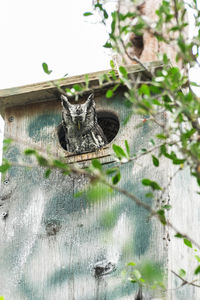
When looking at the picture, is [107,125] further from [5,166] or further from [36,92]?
[5,166]

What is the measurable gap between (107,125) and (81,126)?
0.54 metres

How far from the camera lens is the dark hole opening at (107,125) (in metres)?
6.38

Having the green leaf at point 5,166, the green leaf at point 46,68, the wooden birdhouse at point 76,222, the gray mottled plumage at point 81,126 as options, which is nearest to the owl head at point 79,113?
the gray mottled plumage at point 81,126

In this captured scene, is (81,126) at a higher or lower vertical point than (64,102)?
lower

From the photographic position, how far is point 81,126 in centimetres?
612

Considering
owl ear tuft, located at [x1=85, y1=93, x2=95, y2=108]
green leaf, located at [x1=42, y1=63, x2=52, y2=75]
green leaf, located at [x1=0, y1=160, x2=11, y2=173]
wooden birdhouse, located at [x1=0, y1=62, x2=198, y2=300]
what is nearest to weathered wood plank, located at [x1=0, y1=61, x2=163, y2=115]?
wooden birdhouse, located at [x1=0, y1=62, x2=198, y2=300]

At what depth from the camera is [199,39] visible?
3928 millimetres

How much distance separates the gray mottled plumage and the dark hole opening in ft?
0.72

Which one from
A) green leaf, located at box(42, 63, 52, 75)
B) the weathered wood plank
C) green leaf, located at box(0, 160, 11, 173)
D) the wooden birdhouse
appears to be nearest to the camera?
green leaf, located at box(0, 160, 11, 173)

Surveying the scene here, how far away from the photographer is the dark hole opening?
6.38 metres

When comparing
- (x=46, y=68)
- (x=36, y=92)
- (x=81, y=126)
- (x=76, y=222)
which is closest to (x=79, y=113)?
(x=81, y=126)

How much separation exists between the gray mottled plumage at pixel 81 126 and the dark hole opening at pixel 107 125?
0.22 m

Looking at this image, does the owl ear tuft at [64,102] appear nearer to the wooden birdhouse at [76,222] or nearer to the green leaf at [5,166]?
the wooden birdhouse at [76,222]

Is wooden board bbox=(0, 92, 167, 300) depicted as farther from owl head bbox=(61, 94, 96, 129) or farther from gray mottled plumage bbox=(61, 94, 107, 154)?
owl head bbox=(61, 94, 96, 129)
